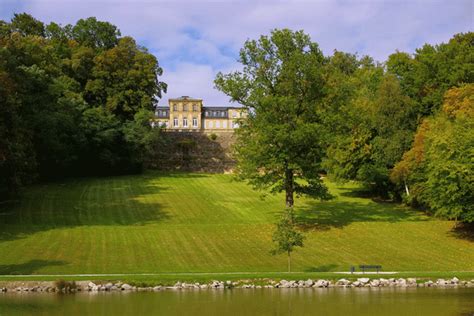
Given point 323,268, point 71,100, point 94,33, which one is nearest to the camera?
point 323,268

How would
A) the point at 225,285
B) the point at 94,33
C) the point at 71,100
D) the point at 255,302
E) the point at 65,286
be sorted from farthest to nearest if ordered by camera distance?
the point at 94,33
the point at 71,100
the point at 225,285
the point at 65,286
the point at 255,302

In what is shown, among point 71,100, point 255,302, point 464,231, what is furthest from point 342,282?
point 71,100

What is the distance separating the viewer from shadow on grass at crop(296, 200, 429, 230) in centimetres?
4281

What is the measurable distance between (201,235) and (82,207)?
47.4ft

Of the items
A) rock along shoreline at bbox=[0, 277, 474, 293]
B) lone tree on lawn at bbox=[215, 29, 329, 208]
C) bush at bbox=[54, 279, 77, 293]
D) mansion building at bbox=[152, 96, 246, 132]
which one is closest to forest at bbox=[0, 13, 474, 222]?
lone tree on lawn at bbox=[215, 29, 329, 208]

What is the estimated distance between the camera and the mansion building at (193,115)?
124938 millimetres

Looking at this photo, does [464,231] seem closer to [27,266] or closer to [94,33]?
[27,266]

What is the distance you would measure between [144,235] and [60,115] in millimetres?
22782

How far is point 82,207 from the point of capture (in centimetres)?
4822

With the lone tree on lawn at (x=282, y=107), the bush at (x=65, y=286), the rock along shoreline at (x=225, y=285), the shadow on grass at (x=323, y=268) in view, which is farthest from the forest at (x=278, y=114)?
the bush at (x=65, y=286)

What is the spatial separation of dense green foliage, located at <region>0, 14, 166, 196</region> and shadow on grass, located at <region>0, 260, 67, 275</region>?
10.3 meters

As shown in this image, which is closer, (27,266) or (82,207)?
(27,266)

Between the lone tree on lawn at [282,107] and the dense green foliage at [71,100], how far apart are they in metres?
15.9

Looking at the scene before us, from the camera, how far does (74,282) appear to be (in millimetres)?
25875
